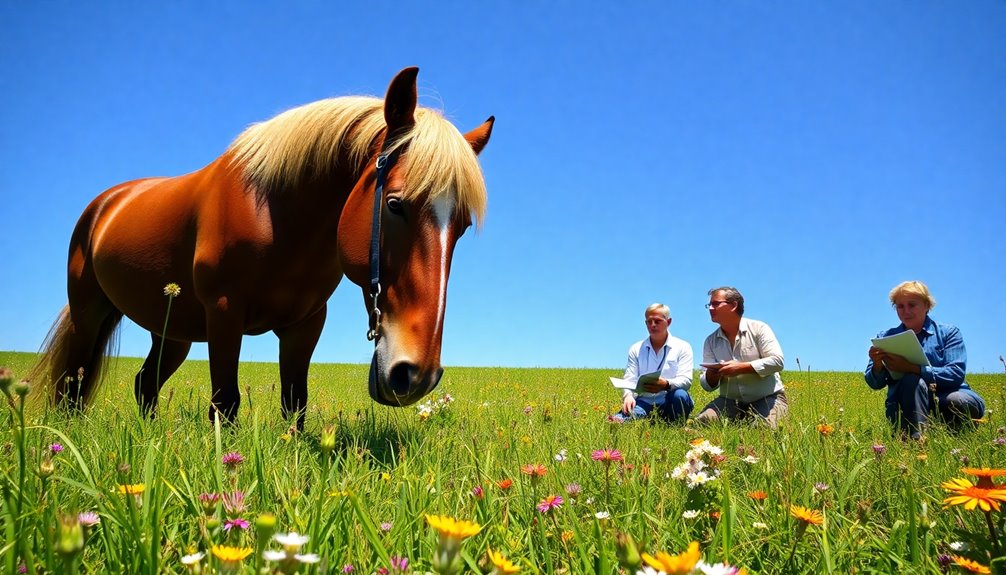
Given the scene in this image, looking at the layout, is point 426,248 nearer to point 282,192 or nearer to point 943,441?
point 282,192

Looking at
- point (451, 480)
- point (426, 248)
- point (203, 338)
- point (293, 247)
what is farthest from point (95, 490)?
point (203, 338)

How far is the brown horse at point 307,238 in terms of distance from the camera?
323 centimetres

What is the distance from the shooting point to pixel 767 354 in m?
6.62

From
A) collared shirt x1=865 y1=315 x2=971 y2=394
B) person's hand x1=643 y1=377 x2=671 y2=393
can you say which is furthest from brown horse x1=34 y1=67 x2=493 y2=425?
collared shirt x1=865 y1=315 x2=971 y2=394

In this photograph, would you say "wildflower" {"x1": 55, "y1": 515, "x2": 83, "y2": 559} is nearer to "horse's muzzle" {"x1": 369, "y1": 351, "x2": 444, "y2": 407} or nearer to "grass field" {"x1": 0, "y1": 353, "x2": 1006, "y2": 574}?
"grass field" {"x1": 0, "y1": 353, "x2": 1006, "y2": 574}

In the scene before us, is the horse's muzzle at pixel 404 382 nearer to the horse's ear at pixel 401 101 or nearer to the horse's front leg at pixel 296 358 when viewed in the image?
the horse's ear at pixel 401 101

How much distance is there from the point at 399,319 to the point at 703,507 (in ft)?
5.78

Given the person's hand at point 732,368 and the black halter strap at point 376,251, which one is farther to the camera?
the person's hand at point 732,368

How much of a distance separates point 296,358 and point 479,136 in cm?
227

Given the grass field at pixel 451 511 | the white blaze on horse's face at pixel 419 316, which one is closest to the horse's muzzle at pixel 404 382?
the white blaze on horse's face at pixel 419 316

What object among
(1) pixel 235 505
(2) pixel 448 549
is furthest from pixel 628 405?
(2) pixel 448 549

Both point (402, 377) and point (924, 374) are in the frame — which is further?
point (924, 374)

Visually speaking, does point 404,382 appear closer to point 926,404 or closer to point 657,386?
point 657,386

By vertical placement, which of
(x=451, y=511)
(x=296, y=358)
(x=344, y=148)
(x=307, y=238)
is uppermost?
(x=344, y=148)
